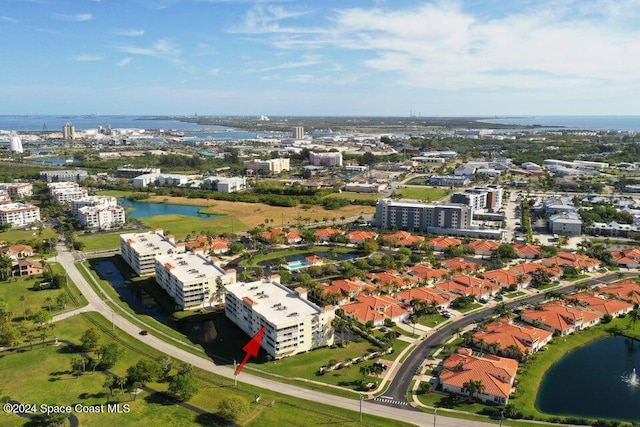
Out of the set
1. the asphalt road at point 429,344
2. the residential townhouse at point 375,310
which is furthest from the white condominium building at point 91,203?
the asphalt road at point 429,344

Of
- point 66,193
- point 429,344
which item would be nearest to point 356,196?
point 66,193

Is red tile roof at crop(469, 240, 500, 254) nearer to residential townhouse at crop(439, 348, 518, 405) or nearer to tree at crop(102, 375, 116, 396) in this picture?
residential townhouse at crop(439, 348, 518, 405)

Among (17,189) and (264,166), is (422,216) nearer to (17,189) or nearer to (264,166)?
(264,166)

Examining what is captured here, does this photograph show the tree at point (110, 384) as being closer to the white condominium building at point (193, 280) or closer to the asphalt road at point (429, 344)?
the white condominium building at point (193, 280)

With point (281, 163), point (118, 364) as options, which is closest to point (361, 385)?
point (118, 364)

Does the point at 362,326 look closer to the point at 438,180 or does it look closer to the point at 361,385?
the point at 361,385

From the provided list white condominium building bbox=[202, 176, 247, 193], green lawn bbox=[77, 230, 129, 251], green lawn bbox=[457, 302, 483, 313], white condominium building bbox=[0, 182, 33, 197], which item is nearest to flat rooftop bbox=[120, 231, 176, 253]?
green lawn bbox=[77, 230, 129, 251]
